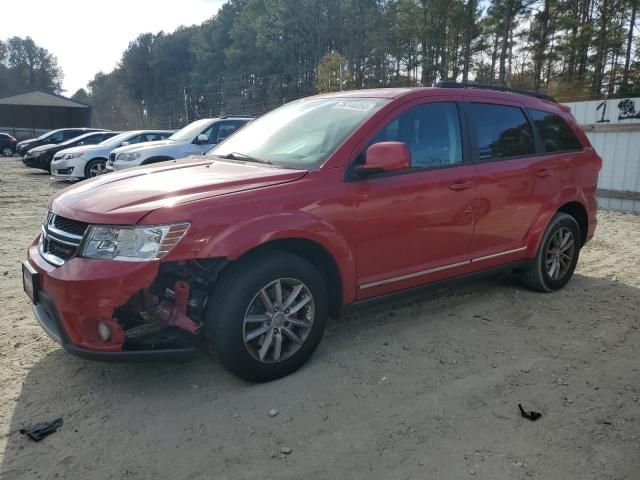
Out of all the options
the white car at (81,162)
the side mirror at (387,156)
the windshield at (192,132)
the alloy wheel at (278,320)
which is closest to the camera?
the alloy wheel at (278,320)

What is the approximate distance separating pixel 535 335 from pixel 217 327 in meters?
2.53

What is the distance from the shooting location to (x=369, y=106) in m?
3.85

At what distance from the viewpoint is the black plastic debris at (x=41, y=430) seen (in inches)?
109

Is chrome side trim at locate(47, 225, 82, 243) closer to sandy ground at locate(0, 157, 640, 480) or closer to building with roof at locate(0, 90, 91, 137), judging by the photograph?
sandy ground at locate(0, 157, 640, 480)

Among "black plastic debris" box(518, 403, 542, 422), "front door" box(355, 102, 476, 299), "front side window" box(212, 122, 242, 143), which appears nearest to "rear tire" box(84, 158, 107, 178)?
"front side window" box(212, 122, 242, 143)

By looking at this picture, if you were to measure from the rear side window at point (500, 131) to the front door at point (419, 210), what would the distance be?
0.23 m

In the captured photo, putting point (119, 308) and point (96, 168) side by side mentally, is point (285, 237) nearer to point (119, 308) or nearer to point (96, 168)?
point (119, 308)

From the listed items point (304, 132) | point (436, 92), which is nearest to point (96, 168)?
point (304, 132)

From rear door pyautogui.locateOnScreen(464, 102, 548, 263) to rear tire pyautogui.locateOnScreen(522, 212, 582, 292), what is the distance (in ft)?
1.02

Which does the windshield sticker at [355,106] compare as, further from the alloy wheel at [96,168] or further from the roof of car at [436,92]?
the alloy wheel at [96,168]

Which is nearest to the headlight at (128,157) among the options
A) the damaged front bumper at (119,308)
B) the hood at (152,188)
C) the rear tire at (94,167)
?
the rear tire at (94,167)

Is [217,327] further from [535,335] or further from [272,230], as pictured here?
[535,335]

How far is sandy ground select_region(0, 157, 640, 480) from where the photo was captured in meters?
2.57

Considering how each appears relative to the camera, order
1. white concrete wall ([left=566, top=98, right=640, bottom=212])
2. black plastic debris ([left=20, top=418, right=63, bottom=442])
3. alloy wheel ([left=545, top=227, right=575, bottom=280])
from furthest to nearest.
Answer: white concrete wall ([left=566, top=98, right=640, bottom=212])
alloy wheel ([left=545, top=227, right=575, bottom=280])
black plastic debris ([left=20, top=418, right=63, bottom=442])
